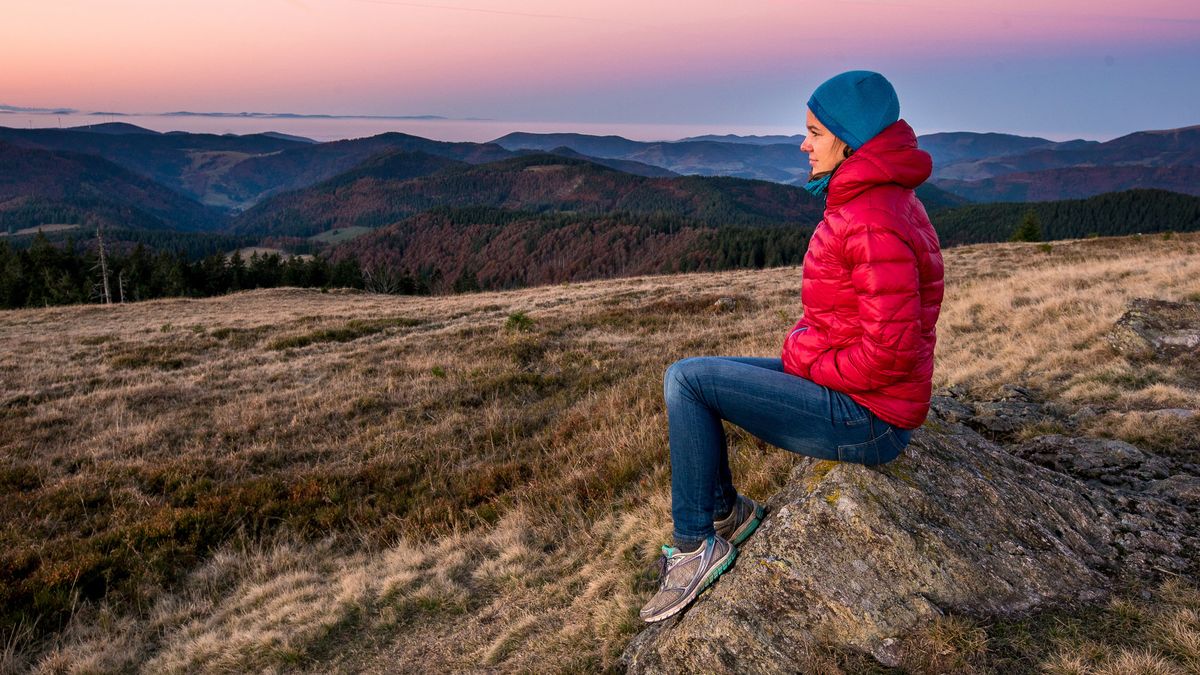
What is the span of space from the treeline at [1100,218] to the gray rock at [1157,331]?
180 m

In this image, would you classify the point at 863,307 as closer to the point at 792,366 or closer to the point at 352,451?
the point at 792,366

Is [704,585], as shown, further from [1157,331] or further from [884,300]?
[1157,331]

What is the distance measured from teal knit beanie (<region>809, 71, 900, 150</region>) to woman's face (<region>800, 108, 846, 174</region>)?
6 cm

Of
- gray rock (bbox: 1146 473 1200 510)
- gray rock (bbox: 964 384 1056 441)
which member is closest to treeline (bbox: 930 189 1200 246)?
gray rock (bbox: 964 384 1056 441)

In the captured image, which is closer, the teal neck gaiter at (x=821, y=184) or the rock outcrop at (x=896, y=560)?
the rock outcrop at (x=896, y=560)

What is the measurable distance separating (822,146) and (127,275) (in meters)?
85.7

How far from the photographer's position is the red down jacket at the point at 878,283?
9.50 ft

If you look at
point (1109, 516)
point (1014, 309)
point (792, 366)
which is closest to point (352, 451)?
point (792, 366)

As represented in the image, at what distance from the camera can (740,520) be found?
3947 millimetres

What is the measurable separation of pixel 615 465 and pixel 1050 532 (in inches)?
163

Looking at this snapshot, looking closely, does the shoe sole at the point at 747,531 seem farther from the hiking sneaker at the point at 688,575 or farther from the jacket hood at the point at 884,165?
the jacket hood at the point at 884,165

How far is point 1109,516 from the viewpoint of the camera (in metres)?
3.96

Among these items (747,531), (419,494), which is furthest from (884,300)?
(419,494)

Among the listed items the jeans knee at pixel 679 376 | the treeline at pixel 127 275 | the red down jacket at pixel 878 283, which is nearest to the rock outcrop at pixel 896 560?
the red down jacket at pixel 878 283
